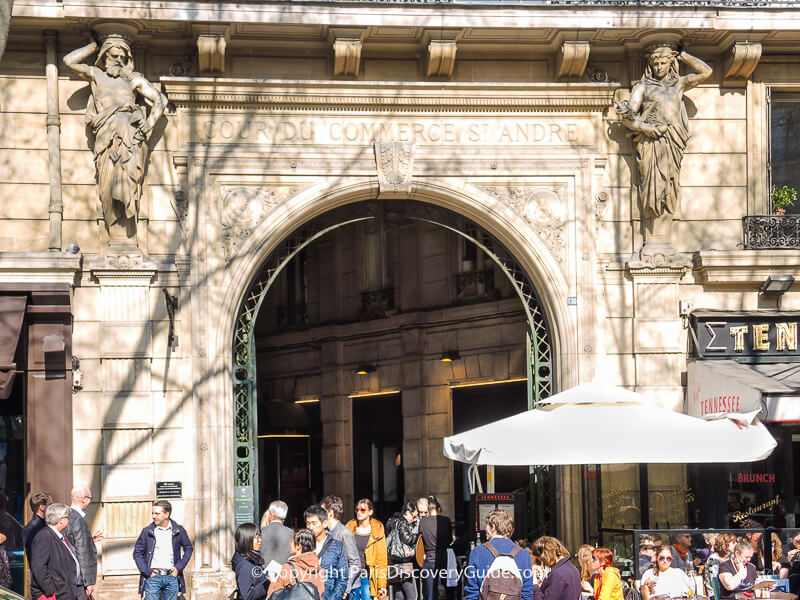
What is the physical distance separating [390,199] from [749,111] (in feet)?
15.4

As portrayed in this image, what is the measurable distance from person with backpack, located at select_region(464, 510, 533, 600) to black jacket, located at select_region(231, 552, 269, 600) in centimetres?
174

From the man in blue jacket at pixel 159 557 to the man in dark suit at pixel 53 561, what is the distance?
1416mm

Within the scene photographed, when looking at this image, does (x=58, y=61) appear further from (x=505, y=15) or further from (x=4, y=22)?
(x=4, y=22)

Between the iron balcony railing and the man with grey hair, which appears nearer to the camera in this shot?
the man with grey hair

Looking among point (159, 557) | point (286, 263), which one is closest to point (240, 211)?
point (286, 263)

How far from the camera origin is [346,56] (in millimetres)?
16562

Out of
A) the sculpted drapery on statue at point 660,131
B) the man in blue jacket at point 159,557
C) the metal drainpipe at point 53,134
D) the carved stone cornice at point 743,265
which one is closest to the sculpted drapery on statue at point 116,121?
the metal drainpipe at point 53,134

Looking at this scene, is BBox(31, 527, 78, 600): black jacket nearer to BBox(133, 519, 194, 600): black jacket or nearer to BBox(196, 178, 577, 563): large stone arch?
BBox(133, 519, 194, 600): black jacket

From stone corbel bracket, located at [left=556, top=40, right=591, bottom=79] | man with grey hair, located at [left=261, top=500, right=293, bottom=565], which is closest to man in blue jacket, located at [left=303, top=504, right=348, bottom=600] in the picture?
man with grey hair, located at [left=261, top=500, right=293, bottom=565]

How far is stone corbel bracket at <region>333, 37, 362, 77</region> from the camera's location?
1641 cm

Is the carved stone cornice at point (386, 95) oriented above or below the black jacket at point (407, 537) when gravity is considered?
above

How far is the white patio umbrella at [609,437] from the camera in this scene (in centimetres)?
1348

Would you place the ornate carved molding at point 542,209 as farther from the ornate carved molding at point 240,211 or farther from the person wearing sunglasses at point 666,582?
the person wearing sunglasses at point 666,582

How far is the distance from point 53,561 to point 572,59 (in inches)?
349
